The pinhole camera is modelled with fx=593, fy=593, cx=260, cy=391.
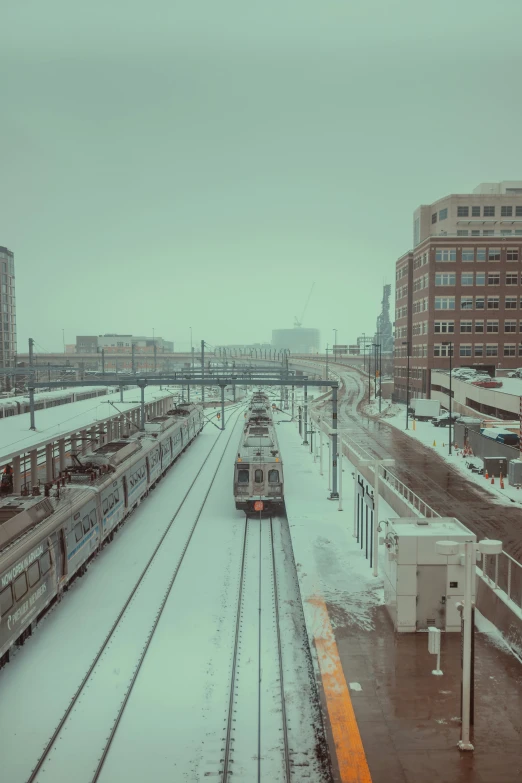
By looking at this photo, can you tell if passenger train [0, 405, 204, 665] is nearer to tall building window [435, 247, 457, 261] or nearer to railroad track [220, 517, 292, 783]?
railroad track [220, 517, 292, 783]

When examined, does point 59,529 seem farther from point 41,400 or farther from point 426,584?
point 41,400

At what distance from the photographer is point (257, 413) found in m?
40.1

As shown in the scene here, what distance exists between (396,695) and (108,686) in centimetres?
590

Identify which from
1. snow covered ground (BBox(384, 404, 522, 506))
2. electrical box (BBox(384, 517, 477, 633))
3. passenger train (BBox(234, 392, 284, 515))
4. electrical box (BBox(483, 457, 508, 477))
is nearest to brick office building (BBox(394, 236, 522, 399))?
snow covered ground (BBox(384, 404, 522, 506))

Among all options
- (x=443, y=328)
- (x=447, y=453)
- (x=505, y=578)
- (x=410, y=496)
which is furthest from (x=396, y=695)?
(x=443, y=328)

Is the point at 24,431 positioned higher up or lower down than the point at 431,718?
higher up

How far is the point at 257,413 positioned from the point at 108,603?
2415cm

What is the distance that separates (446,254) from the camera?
6719 centimetres

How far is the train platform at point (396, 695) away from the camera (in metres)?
9.19

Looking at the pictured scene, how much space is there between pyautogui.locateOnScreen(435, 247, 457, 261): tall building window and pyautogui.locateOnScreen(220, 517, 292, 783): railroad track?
183ft

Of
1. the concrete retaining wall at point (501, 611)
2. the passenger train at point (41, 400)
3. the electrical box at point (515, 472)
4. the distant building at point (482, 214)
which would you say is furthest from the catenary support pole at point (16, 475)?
the distant building at point (482, 214)

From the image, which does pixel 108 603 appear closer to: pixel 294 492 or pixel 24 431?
pixel 294 492

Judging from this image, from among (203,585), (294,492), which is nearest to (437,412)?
(294,492)

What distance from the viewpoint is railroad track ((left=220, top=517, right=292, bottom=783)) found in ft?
32.4
